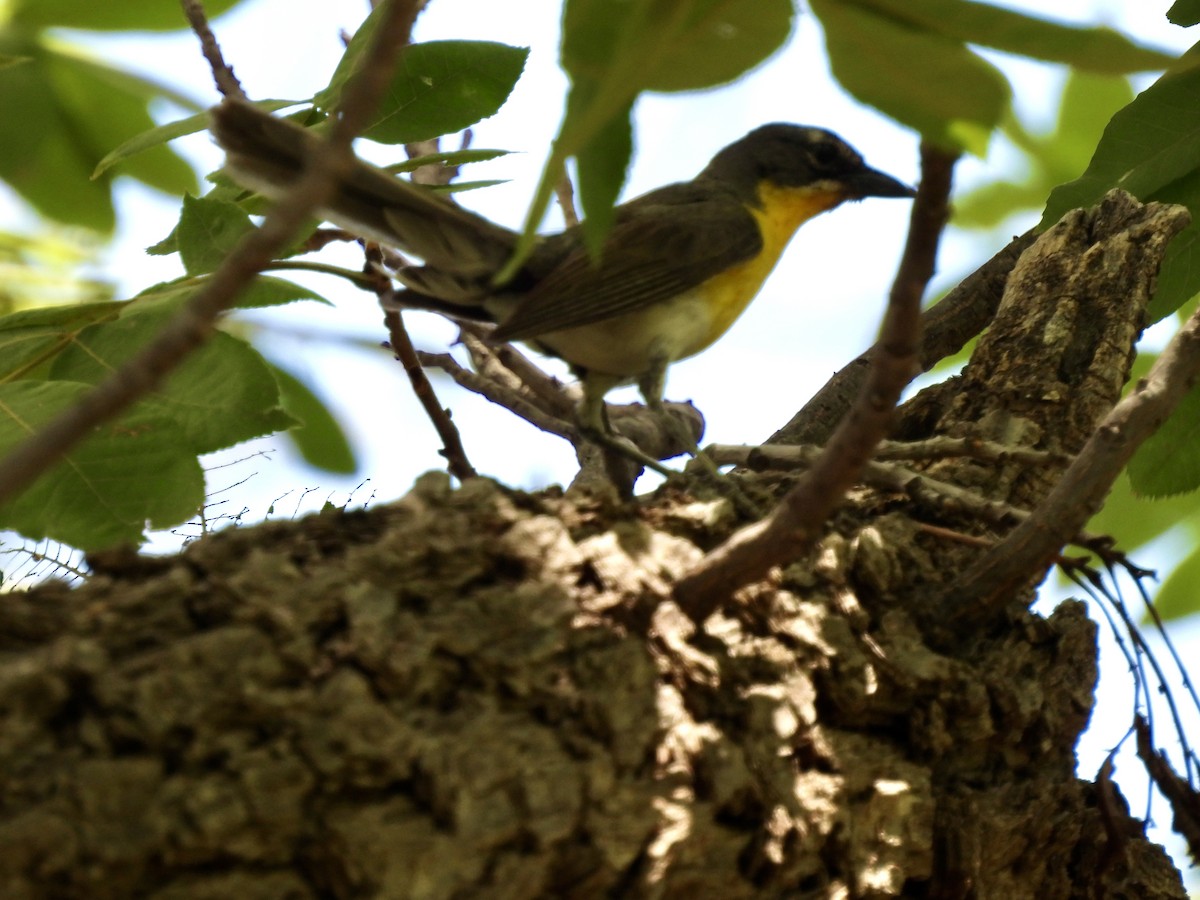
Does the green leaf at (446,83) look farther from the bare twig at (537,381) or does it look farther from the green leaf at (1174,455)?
the green leaf at (1174,455)

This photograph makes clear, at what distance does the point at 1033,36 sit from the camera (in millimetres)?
1619

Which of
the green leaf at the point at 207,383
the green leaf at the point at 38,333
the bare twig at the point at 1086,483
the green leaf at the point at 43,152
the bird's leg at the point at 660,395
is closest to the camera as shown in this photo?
the bare twig at the point at 1086,483

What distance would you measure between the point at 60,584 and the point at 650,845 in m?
1.29

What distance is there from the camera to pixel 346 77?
11.2 ft

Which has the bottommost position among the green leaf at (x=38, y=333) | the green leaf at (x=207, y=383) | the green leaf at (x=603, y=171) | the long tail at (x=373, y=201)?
the green leaf at (x=603, y=171)

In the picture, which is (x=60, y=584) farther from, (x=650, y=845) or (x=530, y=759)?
(x=650, y=845)

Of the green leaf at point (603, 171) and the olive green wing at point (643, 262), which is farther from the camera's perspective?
the olive green wing at point (643, 262)

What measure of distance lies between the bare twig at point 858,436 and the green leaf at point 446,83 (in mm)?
1666

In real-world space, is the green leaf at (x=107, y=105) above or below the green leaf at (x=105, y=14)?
above

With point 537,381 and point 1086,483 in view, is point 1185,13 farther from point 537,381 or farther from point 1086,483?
point 537,381

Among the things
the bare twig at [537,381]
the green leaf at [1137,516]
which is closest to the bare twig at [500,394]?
the bare twig at [537,381]

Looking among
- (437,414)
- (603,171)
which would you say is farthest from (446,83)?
(603,171)

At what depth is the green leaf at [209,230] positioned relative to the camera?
3.39 meters

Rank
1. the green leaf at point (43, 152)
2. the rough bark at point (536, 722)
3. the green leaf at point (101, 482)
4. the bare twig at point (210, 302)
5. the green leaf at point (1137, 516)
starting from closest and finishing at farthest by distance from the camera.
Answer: the bare twig at point (210, 302), the rough bark at point (536, 722), the green leaf at point (101, 482), the green leaf at point (1137, 516), the green leaf at point (43, 152)
